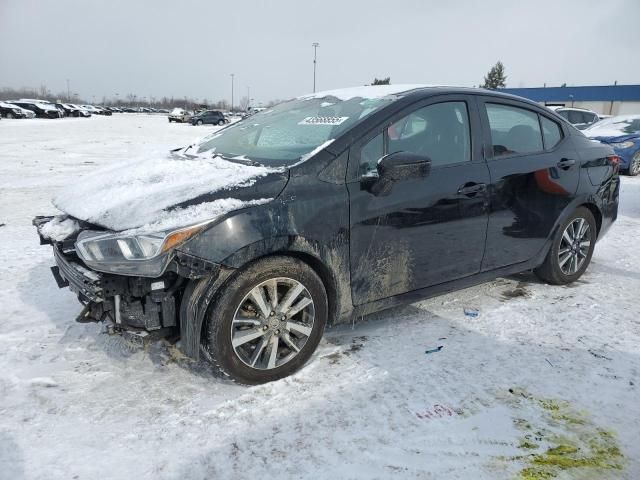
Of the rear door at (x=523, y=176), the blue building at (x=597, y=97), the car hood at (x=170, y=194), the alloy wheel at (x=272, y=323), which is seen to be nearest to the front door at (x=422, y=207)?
the rear door at (x=523, y=176)

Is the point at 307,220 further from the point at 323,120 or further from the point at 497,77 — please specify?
the point at 497,77

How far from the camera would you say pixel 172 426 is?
7.99 feet

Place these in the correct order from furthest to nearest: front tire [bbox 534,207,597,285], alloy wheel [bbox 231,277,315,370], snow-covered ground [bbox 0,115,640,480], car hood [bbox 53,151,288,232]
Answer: front tire [bbox 534,207,597,285]
alloy wheel [bbox 231,277,315,370]
car hood [bbox 53,151,288,232]
snow-covered ground [bbox 0,115,640,480]

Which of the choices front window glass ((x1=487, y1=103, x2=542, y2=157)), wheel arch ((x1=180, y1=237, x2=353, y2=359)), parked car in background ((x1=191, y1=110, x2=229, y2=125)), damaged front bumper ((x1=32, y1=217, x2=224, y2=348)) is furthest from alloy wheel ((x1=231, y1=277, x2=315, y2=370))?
parked car in background ((x1=191, y1=110, x2=229, y2=125))

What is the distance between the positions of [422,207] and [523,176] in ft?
3.75

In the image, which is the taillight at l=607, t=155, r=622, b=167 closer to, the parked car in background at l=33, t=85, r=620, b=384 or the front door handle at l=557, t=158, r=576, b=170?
the front door handle at l=557, t=158, r=576, b=170

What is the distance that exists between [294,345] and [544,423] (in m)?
1.38

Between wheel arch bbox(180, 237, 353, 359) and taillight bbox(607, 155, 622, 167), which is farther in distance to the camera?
taillight bbox(607, 155, 622, 167)

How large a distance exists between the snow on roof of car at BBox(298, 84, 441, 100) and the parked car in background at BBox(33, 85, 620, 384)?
21 millimetres

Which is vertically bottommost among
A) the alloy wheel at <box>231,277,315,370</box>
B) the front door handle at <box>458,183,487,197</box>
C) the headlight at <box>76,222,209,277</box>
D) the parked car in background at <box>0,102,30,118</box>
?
the alloy wheel at <box>231,277,315,370</box>

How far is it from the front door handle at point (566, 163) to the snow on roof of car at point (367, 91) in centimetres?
145

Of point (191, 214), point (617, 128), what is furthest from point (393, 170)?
point (617, 128)

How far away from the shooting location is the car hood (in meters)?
2.52

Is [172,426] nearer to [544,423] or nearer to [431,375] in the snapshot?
[431,375]
